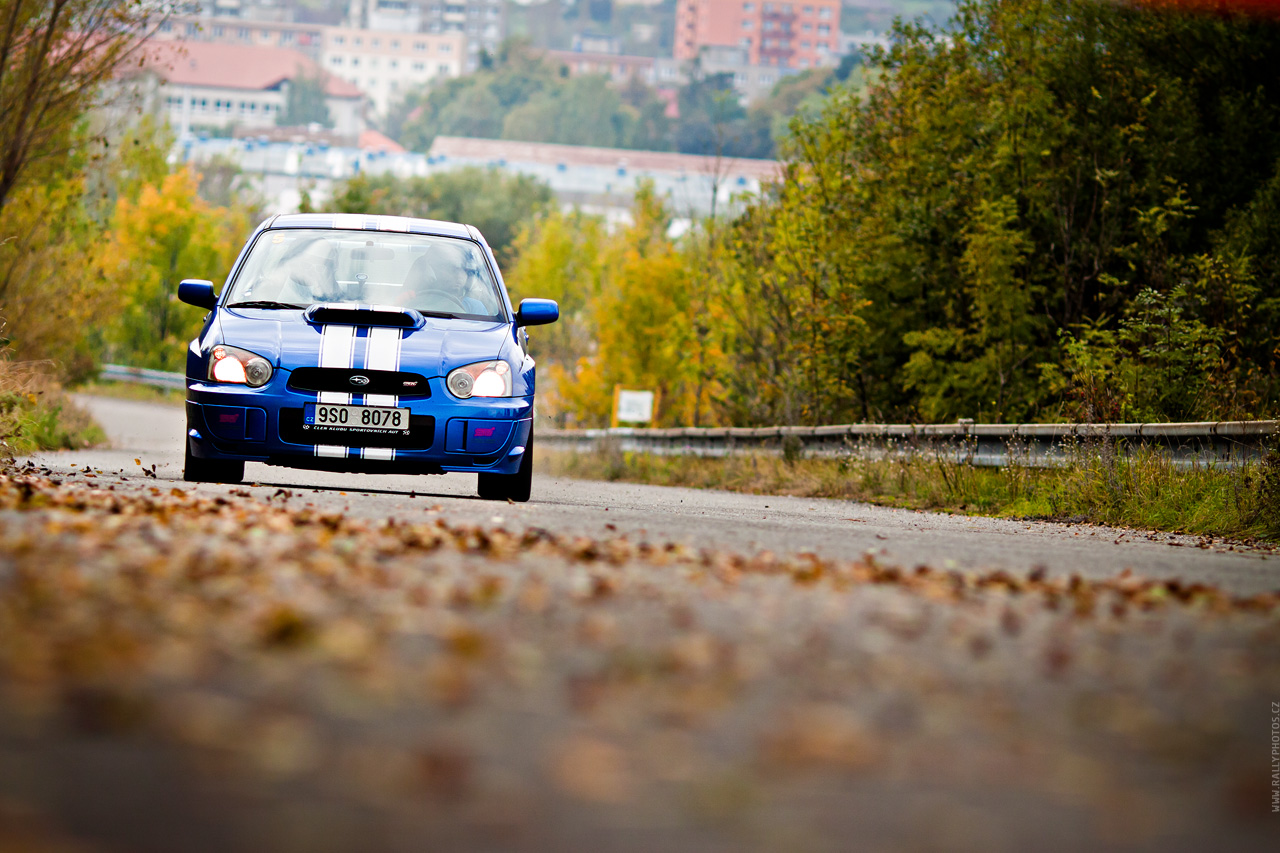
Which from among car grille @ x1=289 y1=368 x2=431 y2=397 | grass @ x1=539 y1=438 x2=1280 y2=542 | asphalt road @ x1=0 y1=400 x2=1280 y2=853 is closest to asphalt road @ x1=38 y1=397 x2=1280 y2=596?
grass @ x1=539 y1=438 x2=1280 y2=542

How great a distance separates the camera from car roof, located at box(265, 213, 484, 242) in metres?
11.2

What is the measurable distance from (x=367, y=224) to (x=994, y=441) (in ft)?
21.0

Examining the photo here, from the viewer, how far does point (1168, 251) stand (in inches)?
850

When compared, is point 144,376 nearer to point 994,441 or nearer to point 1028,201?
point 1028,201

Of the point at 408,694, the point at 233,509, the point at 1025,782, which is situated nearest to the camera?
the point at 1025,782

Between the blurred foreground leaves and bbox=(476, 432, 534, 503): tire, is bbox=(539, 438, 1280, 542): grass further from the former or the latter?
the blurred foreground leaves

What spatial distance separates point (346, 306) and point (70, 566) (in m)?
5.16

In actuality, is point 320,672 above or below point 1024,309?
below

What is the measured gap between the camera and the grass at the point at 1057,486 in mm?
10430

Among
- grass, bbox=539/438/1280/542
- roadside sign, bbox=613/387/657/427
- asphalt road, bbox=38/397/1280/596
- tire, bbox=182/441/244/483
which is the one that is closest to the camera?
asphalt road, bbox=38/397/1280/596

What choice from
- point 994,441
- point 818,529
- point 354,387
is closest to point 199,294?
point 354,387

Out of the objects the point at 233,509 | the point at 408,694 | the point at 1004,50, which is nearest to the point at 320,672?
the point at 408,694

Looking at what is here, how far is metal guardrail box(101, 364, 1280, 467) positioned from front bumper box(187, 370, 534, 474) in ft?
12.7

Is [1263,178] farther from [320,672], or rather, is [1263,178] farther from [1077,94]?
[320,672]
